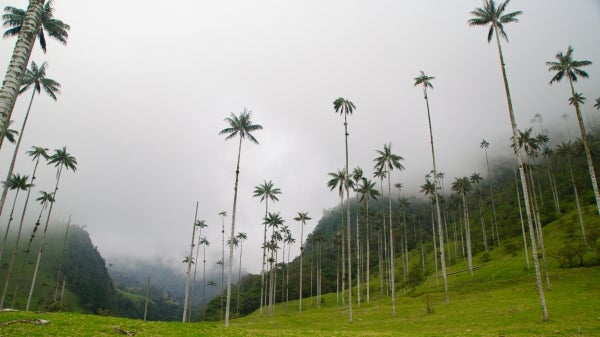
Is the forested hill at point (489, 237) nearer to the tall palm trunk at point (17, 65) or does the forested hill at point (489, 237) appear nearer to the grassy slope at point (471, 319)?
the grassy slope at point (471, 319)

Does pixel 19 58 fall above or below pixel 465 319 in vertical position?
above

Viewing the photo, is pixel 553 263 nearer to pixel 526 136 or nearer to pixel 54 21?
pixel 526 136

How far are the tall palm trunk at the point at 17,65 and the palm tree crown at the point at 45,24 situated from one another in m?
17.0

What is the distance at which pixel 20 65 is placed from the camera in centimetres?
1279

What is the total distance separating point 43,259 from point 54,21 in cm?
22421

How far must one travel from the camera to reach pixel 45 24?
1128 inches

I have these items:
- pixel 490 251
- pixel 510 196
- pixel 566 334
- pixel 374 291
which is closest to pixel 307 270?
pixel 374 291

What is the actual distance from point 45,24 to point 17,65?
69.4 feet

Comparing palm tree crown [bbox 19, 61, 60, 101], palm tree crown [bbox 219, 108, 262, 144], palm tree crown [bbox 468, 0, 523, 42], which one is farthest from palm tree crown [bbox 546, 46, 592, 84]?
palm tree crown [bbox 19, 61, 60, 101]

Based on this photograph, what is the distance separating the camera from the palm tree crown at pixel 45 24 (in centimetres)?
2827

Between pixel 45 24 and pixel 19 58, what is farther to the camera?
pixel 45 24

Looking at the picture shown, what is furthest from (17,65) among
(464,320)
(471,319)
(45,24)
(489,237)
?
(489,237)

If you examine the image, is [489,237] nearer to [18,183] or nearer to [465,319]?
[465,319]

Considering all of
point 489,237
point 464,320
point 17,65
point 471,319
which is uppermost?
point 489,237
